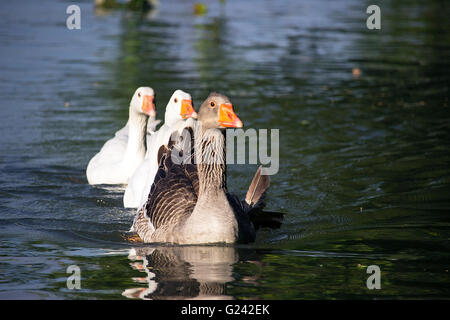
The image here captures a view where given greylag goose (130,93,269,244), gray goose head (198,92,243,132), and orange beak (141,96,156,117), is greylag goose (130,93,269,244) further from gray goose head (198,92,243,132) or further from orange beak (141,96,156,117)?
orange beak (141,96,156,117)

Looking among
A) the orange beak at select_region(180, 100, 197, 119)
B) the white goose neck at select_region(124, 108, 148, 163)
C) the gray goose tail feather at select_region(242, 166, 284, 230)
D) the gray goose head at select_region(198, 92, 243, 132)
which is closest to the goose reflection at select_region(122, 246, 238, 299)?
the gray goose tail feather at select_region(242, 166, 284, 230)

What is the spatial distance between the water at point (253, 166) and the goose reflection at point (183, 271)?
27mm

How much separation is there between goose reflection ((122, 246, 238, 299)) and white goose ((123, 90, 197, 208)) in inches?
71.0

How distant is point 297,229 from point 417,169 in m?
3.27

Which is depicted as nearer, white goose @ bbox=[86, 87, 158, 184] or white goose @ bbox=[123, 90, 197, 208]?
white goose @ bbox=[123, 90, 197, 208]

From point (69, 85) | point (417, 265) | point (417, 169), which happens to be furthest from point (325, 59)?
point (417, 265)

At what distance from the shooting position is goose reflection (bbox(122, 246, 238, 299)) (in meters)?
6.66

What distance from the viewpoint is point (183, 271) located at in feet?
24.0

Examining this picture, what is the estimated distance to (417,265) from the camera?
7.54m

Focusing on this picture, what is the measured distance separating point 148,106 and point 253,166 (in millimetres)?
2214

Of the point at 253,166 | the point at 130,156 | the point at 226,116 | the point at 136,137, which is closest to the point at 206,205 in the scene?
the point at 226,116

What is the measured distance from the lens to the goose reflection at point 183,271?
262 inches

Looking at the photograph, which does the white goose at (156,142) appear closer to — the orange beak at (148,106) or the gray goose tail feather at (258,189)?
the orange beak at (148,106)

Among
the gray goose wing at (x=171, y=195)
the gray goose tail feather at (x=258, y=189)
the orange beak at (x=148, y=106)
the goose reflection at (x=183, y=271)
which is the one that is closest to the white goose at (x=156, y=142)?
the gray goose wing at (x=171, y=195)
